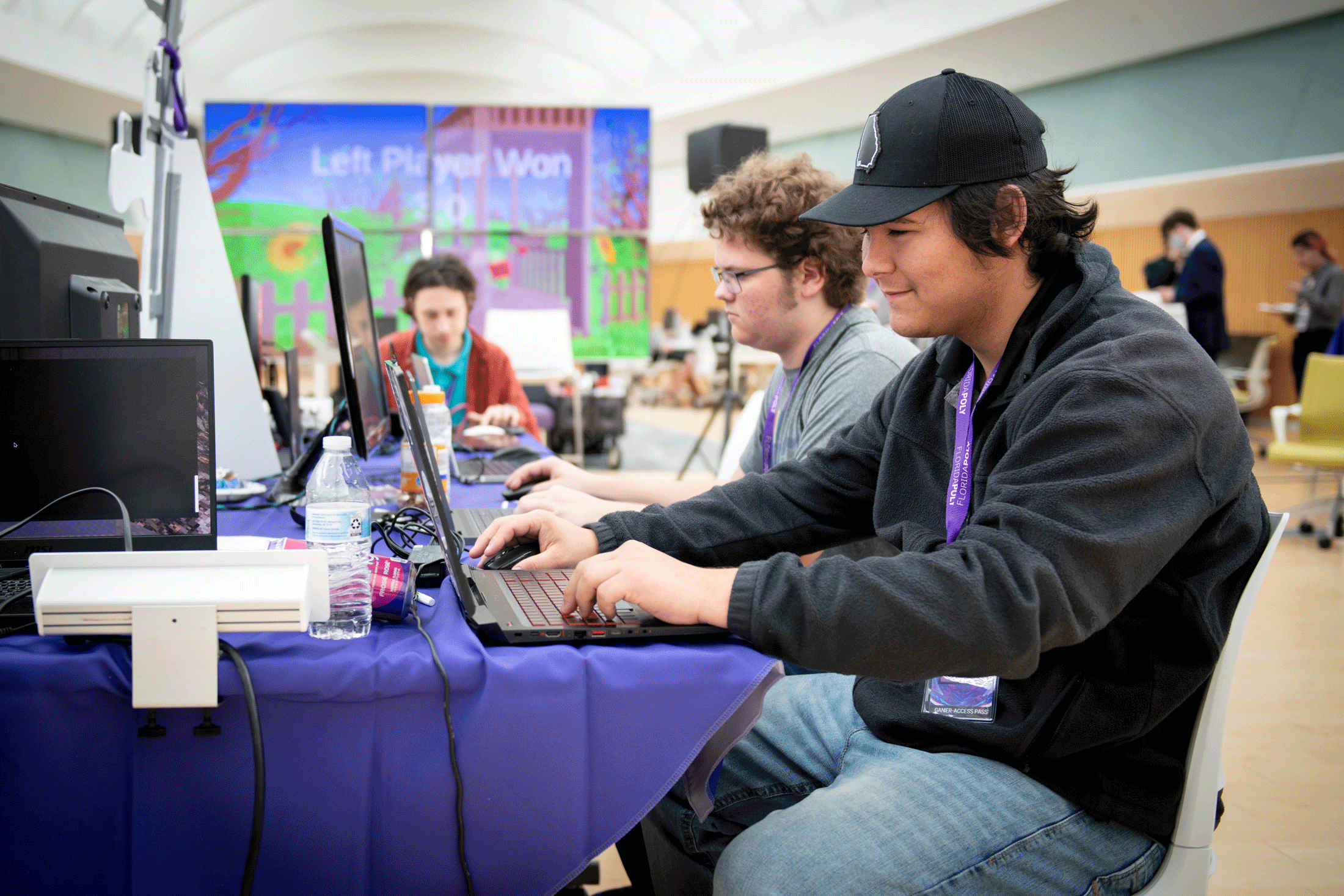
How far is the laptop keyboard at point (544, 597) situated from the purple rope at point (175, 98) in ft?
4.97

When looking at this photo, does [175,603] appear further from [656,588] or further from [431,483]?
[656,588]

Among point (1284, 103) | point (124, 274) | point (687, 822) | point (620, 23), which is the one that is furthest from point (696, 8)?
point (687, 822)

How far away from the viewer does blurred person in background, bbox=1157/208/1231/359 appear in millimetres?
6496

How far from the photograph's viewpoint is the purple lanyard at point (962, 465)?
1.03m

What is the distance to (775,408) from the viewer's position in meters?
1.86

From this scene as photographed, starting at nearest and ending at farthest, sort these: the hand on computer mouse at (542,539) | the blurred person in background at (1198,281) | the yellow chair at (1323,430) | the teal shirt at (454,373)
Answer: the hand on computer mouse at (542,539) → the teal shirt at (454,373) → the yellow chair at (1323,430) → the blurred person in background at (1198,281)

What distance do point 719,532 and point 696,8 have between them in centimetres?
1197

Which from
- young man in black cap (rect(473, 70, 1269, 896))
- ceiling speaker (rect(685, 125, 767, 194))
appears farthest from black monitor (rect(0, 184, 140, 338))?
ceiling speaker (rect(685, 125, 767, 194))

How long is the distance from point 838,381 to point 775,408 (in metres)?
0.31

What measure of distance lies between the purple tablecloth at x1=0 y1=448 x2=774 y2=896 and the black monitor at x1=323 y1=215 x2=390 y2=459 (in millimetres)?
679

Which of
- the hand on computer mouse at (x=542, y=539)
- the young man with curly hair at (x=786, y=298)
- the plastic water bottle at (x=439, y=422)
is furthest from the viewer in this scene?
the plastic water bottle at (x=439, y=422)

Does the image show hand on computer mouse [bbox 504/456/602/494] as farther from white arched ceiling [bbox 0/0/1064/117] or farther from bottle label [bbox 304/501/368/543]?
white arched ceiling [bbox 0/0/1064/117]

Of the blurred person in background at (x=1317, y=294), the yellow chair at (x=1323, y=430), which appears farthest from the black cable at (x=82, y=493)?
the blurred person in background at (x=1317, y=294)

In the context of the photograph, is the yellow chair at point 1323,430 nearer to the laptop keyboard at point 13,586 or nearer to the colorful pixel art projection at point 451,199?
the colorful pixel art projection at point 451,199
